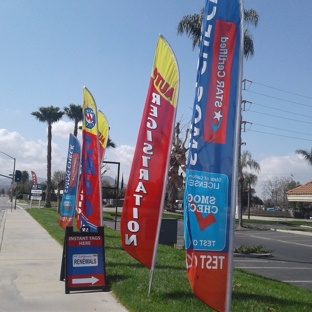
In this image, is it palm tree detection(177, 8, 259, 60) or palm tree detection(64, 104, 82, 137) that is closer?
palm tree detection(177, 8, 259, 60)

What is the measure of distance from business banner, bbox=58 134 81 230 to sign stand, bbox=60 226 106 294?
4.15 meters

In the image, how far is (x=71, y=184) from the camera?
13242 mm

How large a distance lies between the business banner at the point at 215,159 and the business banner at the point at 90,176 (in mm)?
4820

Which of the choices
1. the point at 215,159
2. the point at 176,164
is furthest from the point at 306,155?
the point at 215,159

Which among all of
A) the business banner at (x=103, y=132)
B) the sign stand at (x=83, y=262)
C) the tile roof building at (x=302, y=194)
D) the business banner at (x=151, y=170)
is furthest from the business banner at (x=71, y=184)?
the tile roof building at (x=302, y=194)

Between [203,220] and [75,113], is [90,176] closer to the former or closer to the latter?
[203,220]

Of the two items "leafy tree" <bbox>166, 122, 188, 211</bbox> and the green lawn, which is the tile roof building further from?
the green lawn

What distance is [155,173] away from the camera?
7.57 metres

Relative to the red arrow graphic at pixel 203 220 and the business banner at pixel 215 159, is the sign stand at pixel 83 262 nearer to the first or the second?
the business banner at pixel 215 159

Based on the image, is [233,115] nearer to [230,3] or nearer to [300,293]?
[230,3]

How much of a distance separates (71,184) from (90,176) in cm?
280

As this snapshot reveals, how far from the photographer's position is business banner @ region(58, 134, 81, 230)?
42.0 feet

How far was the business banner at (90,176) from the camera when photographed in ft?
34.0

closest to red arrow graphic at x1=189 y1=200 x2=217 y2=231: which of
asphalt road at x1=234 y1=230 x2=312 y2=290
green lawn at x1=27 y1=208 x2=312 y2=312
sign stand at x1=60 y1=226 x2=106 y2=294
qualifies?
green lawn at x1=27 y1=208 x2=312 y2=312
